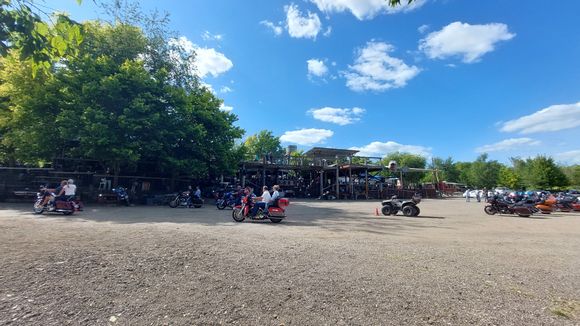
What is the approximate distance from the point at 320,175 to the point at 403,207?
17.0m

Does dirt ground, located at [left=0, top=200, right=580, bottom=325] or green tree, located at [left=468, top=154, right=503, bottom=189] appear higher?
green tree, located at [left=468, top=154, right=503, bottom=189]

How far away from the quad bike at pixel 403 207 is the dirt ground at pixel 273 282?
8653 millimetres

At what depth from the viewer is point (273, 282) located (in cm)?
402

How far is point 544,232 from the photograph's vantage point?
1016 centimetres

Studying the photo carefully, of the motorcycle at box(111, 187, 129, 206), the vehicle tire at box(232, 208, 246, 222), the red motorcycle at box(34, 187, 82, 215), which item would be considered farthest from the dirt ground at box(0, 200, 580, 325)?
the motorcycle at box(111, 187, 129, 206)

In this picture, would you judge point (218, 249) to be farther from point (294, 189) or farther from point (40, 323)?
point (294, 189)

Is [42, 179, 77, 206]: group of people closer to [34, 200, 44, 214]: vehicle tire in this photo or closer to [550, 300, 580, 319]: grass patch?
[34, 200, 44, 214]: vehicle tire

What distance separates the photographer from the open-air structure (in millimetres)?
30906

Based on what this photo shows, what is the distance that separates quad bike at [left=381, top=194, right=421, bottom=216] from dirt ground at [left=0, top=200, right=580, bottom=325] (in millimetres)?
8653

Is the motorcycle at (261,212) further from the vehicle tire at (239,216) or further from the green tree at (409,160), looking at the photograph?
the green tree at (409,160)

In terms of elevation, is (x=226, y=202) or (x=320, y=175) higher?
(x=320, y=175)

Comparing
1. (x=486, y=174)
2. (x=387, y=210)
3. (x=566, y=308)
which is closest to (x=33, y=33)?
(x=566, y=308)

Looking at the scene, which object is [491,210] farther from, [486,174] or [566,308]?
[486,174]

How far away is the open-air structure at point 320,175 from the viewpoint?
1217 inches
